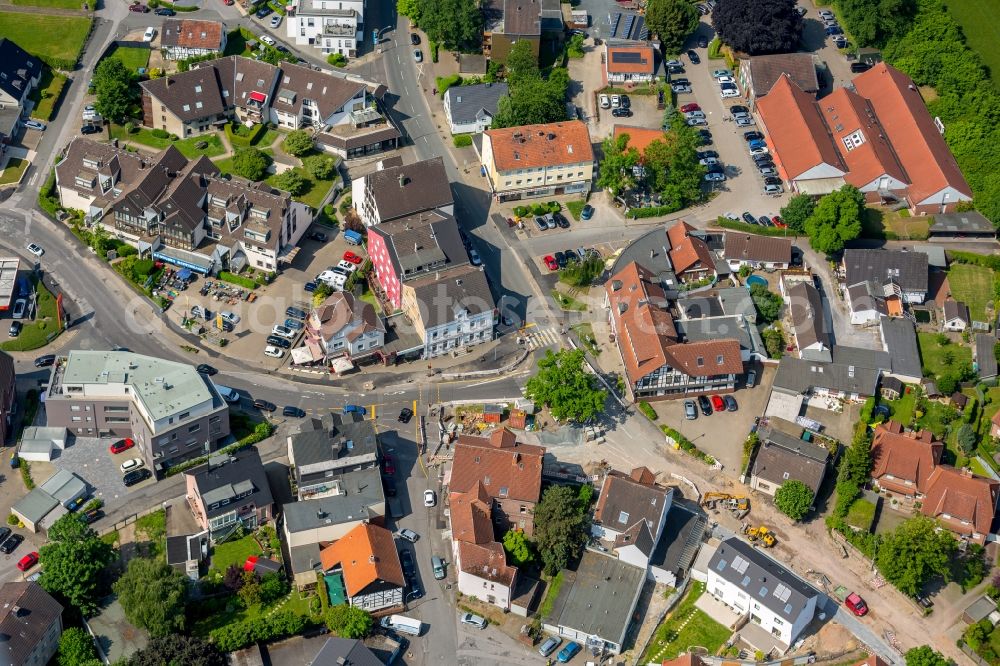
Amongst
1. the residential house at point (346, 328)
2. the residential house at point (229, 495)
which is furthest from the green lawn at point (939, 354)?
the residential house at point (229, 495)

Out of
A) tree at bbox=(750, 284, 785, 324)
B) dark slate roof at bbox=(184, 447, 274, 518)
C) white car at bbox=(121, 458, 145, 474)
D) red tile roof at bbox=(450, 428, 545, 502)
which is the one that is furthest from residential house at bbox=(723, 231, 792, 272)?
white car at bbox=(121, 458, 145, 474)

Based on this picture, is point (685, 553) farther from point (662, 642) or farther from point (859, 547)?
point (859, 547)

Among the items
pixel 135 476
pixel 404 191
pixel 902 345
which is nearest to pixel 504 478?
pixel 135 476

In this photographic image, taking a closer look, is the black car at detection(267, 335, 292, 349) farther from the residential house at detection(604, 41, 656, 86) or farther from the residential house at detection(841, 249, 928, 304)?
the residential house at detection(841, 249, 928, 304)

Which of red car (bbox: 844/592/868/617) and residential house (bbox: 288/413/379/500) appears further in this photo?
residential house (bbox: 288/413/379/500)

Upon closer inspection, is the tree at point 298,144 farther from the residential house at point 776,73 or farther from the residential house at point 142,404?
the residential house at point 776,73

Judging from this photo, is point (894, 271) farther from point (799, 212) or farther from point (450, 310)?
point (450, 310)
